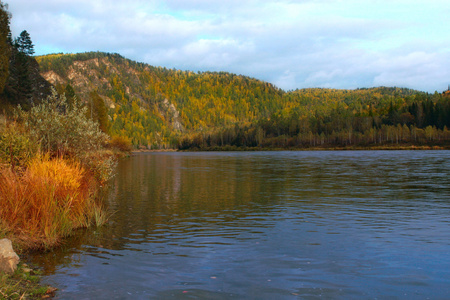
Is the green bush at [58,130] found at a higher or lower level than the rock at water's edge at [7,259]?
higher

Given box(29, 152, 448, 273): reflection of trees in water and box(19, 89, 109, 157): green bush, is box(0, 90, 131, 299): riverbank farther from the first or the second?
box(29, 152, 448, 273): reflection of trees in water

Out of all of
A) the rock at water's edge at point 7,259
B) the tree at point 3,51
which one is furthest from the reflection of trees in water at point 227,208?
the tree at point 3,51

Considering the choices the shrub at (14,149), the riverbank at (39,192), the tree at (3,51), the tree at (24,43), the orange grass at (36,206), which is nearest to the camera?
the riverbank at (39,192)

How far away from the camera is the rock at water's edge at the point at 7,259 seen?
36.2ft

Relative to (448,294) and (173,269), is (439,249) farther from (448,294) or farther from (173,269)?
(173,269)

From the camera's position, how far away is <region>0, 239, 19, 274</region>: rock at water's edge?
36.2ft

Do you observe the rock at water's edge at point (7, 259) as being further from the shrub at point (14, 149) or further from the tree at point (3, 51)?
the tree at point (3, 51)

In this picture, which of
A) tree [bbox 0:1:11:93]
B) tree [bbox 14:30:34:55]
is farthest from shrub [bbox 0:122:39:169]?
tree [bbox 14:30:34:55]

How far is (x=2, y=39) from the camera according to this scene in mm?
68938

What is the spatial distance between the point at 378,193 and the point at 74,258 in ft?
91.5

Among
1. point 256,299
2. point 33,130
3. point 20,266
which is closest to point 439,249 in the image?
point 256,299

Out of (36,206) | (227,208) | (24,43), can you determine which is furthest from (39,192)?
(24,43)

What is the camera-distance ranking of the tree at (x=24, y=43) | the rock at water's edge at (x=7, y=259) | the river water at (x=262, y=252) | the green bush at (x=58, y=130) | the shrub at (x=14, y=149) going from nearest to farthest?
the rock at water's edge at (x=7, y=259)
the river water at (x=262, y=252)
the shrub at (x=14, y=149)
the green bush at (x=58, y=130)
the tree at (x=24, y=43)

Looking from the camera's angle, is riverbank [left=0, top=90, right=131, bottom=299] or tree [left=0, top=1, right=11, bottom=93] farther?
tree [left=0, top=1, right=11, bottom=93]
